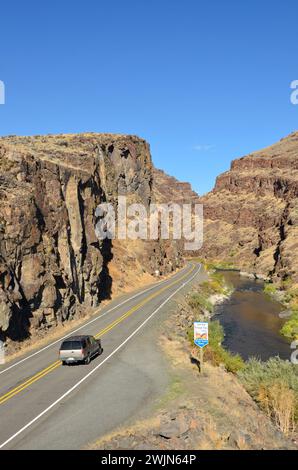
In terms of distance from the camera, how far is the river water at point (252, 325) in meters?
37.6

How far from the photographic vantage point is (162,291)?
58.2m

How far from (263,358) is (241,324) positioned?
15759 millimetres

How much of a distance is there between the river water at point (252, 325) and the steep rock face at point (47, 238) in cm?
1607

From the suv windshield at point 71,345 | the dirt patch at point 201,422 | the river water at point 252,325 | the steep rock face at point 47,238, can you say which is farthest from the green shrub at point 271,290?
the suv windshield at point 71,345

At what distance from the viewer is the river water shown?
37625mm

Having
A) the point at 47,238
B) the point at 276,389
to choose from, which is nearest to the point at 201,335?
the point at 276,389

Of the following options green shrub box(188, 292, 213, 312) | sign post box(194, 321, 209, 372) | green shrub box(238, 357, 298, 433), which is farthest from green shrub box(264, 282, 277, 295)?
sign post box(194, 321, 209, 372)

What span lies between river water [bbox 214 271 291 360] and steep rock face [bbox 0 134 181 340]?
16.1 metres

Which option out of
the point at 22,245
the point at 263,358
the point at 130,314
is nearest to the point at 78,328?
the point at 130,314

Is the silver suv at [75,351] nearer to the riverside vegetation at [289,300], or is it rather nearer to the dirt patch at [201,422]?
the dirt patch at [201,422]

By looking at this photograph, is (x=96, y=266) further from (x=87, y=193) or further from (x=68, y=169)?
(x=68, y=169)

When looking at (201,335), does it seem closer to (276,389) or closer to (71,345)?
(276,389)

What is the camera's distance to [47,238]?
1433 inches

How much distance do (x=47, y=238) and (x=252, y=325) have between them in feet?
89.6
